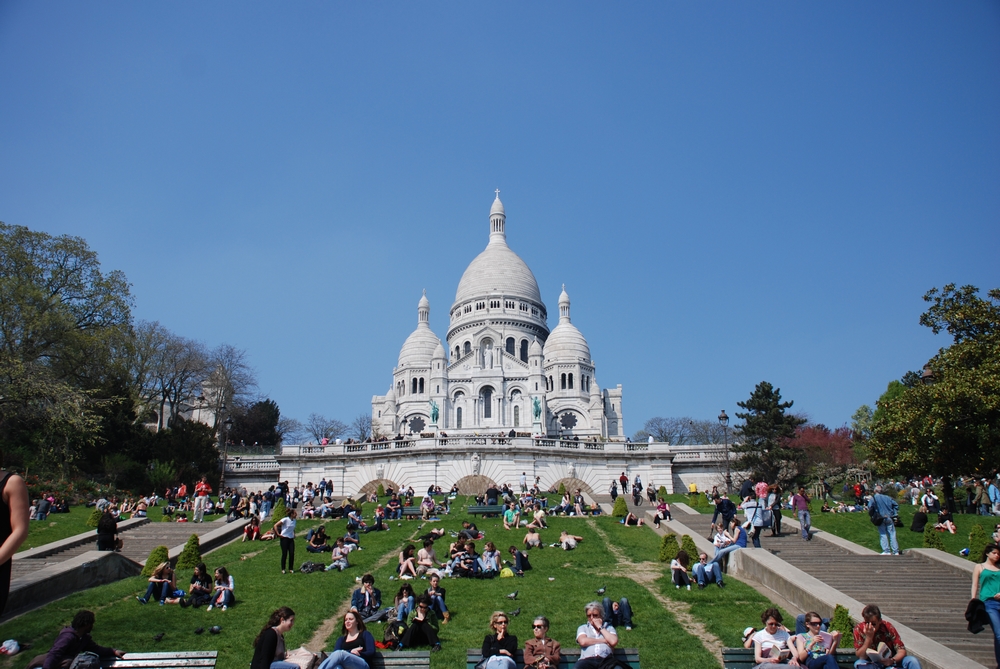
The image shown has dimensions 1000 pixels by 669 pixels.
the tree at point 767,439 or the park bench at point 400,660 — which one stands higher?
the tree at point 767,439

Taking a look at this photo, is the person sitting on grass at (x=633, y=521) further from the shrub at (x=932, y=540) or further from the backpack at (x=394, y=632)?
the backpack at (x=394, y=632)

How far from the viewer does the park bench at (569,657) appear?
9469 millimetres

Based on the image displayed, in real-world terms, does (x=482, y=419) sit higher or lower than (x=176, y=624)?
higher

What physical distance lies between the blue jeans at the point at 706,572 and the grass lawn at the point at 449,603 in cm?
39

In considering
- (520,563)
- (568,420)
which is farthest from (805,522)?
(568,420)

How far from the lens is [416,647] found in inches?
456

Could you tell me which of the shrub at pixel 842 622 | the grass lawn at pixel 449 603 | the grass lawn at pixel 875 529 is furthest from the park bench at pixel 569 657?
the grass lawn at pixel 875 529

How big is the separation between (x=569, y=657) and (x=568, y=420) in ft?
213

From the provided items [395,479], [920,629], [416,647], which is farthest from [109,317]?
[920,629]

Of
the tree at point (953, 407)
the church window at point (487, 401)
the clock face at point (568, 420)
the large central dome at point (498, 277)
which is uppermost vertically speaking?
the large central dome at point (498, 277)

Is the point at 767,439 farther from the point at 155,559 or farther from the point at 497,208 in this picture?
A: the point at 497,208

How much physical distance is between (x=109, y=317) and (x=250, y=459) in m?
11.2

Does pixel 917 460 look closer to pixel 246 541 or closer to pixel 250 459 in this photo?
pixel 246 541

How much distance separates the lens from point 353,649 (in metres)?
9.76
